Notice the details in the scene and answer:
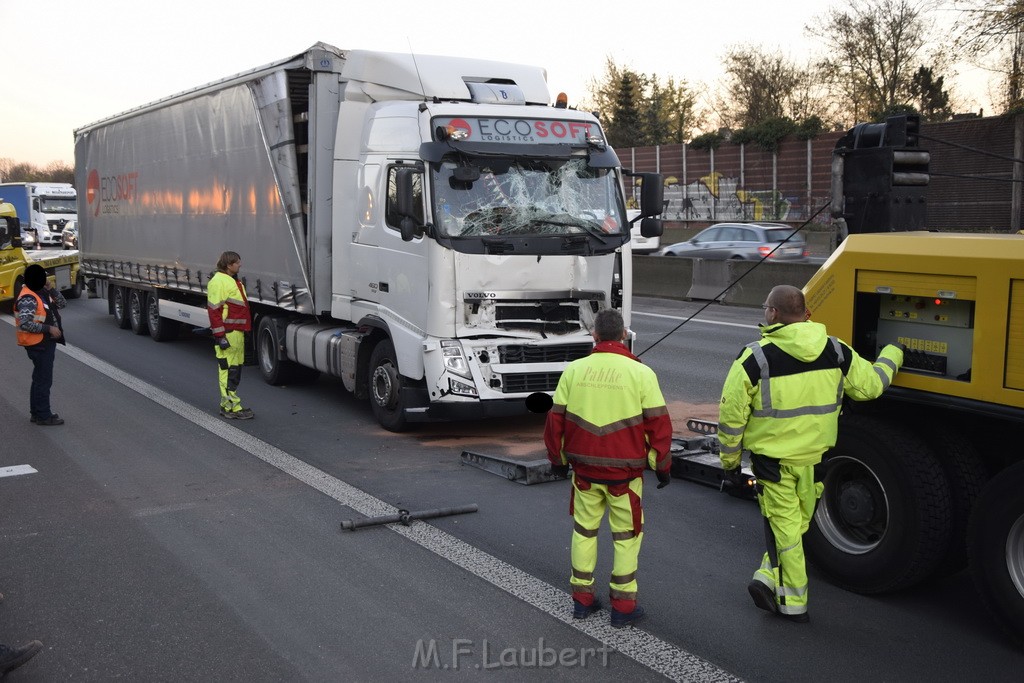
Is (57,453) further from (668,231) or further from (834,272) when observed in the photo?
(668,231)

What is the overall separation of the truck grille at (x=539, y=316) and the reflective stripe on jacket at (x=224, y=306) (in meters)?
3.15

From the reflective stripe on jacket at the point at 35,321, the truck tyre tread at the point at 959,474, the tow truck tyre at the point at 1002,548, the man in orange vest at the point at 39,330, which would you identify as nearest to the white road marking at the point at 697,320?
the man in orange vest at the point at 39,330

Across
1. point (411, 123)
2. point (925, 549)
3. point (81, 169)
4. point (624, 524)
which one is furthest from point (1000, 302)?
point (81, 169)

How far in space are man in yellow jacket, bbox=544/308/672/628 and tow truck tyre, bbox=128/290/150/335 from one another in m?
14.3

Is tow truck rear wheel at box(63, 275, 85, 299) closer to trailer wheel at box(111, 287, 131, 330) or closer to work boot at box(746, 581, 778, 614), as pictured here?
trailer wheel at box(111, 287, 131, 330)

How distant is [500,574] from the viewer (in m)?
5.96

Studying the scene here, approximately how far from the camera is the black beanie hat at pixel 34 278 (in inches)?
404

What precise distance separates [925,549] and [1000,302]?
132cm

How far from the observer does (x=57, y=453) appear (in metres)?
9.25

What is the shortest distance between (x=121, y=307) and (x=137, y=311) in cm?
115

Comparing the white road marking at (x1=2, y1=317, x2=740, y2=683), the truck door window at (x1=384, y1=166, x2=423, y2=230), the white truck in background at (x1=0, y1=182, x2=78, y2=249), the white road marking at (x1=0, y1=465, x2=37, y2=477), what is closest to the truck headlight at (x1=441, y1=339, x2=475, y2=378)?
the truck door window at (x1=384, y1=166, x2=423, y2=230)

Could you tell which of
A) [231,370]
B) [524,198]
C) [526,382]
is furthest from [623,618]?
[231,370]

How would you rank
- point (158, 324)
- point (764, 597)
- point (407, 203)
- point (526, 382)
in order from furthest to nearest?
point (158, 324), point (526, 382), point (407, 203), point (764, 597)

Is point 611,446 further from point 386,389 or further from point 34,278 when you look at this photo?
point 34,278
